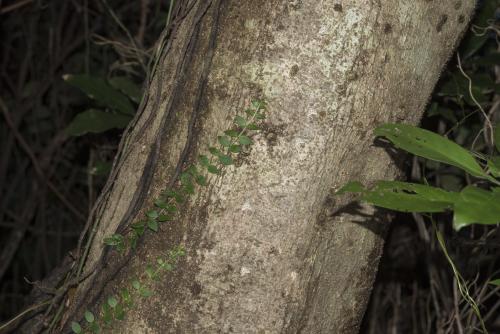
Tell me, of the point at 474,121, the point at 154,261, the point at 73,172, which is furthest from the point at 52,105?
the point at 154,261

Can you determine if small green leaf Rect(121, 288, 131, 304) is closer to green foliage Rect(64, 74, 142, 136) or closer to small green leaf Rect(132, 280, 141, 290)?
small green leaf Rect(132, 280, 141, 290)

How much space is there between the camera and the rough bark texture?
898 millimetres

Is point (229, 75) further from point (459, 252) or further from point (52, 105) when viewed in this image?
point (52, 105)

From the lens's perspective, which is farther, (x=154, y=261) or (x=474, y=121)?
(x=474, y=121)

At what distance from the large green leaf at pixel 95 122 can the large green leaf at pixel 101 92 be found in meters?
0.03

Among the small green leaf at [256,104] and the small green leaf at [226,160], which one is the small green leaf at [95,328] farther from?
the small green leaf at [256,104]

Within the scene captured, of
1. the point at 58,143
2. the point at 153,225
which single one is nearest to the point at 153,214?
the point at 153,225

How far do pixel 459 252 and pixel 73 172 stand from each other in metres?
2.42

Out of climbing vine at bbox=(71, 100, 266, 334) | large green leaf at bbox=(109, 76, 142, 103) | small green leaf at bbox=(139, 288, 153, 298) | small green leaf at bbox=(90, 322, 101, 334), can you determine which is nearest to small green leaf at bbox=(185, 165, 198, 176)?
climbing vine at bbox=(71, 100, 266, 334)

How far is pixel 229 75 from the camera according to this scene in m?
0.94

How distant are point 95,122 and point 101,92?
12 centimetres

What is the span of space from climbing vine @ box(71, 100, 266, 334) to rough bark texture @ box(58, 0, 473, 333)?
0.02 metres

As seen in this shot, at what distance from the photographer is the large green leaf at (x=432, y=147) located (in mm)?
761

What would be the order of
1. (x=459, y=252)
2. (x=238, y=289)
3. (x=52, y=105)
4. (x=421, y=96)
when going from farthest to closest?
(x=52, y=105) → (x=459, y=252) → (x=421, y=96) → (x=238, y=289)
